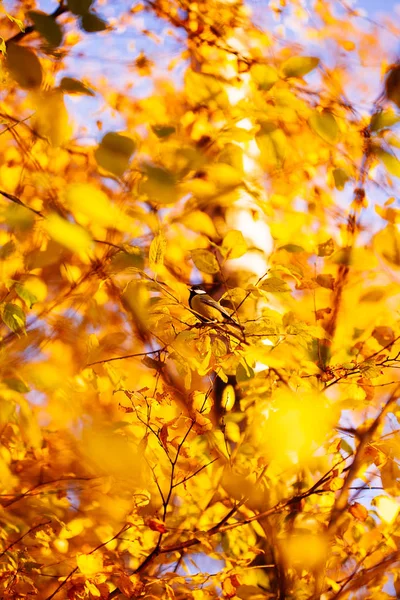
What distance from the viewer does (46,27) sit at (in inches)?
76.0

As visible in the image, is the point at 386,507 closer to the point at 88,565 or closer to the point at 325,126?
the point at 88,565

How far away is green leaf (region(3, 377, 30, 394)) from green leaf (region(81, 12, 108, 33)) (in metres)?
A: 1.48

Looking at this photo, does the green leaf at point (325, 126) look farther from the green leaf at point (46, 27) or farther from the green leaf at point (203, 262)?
the green leaf at point (46, 27)

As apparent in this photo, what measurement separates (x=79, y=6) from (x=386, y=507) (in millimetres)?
2456

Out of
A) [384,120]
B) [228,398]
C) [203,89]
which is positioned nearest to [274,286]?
[228,398]

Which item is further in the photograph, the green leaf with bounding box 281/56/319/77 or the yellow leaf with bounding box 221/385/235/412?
the yellow leaf with bounding box 221/385/235/412

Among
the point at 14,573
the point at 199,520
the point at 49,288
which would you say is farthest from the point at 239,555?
the point at 49,288

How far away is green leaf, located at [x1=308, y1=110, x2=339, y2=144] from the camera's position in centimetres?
199

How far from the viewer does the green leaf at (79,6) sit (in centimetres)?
195

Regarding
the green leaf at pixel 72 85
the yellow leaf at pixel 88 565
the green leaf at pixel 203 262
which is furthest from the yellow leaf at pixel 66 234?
the yellow leaf at pixel 88 565

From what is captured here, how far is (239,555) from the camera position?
2252 millimetres

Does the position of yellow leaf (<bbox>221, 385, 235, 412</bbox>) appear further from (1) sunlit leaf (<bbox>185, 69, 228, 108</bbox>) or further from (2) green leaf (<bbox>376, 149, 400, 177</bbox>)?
(1) sunlit leaf (<bbox>185, 69, 228, 108</bbox>)

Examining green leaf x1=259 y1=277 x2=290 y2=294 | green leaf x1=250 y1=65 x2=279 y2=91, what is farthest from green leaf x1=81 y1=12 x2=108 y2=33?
green leaf x1=259 y1=277 x2=290 y2=294

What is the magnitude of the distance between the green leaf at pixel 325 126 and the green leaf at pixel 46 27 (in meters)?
1.08
